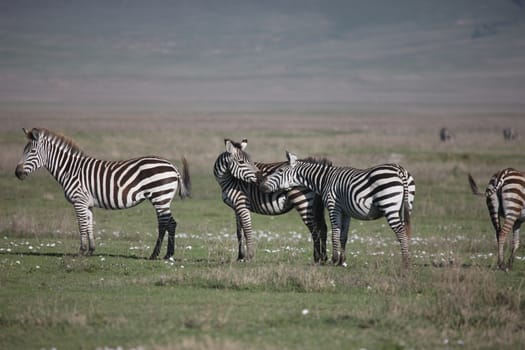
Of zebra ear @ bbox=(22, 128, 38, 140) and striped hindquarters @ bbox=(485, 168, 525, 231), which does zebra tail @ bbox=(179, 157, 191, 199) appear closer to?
zebra ear @ bbox=(22, 128, 38, 140)

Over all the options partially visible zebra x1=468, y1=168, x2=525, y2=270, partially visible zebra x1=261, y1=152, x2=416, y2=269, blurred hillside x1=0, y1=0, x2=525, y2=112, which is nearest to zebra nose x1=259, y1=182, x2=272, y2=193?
partially visible zebra x1=261, y1=152, x2=416, y2=269

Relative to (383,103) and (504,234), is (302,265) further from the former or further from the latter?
(383,103)

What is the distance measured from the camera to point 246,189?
1442 centimetres

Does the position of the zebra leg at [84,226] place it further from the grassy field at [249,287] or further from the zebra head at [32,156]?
the zebra head at [32,156]

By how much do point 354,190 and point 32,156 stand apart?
17.9ft

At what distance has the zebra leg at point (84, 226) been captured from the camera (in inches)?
554

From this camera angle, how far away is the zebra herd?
43.3 ft

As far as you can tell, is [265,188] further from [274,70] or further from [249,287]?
[274,70]

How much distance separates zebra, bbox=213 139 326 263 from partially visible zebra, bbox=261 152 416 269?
26 centimetres

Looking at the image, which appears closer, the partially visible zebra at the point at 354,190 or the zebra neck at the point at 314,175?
the partially visible zebra at the point at 354,190

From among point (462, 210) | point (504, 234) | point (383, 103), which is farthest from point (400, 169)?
point (383, 103)

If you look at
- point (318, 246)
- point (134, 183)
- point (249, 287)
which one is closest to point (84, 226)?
point (134, 183)

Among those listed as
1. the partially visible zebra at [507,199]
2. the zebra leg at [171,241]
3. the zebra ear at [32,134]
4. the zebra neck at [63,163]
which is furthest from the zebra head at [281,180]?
the zebra ear at [32,134]

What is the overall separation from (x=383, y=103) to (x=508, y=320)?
117 metres
